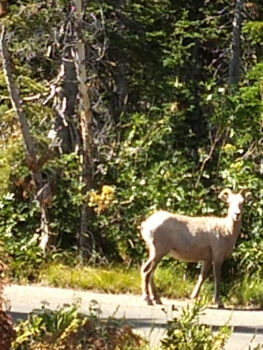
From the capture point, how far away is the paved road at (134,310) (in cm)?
994

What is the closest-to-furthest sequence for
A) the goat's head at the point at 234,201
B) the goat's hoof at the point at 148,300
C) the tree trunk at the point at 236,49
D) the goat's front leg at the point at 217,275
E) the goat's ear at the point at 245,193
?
the goat's hoof at the point at 148,300 → the goat's head at the point at 234,201 → the goat's front leg at the point at 217,275 → the goat's ear at the point at 245,193 → the tree trunk at the point at 236,49

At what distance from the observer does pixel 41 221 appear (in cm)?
1375

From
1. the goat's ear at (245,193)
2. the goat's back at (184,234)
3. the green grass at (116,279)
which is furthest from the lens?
the green grass at (116,279)

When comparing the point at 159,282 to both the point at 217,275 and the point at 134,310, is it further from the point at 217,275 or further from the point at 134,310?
the point at 134,310

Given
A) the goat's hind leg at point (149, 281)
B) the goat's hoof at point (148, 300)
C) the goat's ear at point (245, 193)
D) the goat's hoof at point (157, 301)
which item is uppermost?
the goat's ear at point (245, 193)

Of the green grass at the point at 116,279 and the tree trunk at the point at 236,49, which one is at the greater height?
the tree trunk at the point at 236,49

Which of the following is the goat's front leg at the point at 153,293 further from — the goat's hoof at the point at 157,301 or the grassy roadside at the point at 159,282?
the grassy roadside at the point at 159,282

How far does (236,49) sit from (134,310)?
24.8ft

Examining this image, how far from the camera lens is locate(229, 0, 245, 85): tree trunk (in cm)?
1709

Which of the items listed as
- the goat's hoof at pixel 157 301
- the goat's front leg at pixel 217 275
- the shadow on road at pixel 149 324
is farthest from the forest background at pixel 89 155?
A: the shadow on road at pixel 149 324

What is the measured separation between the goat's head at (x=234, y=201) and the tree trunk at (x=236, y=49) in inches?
199

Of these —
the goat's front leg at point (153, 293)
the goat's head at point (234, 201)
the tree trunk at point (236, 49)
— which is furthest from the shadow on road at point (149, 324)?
the tree trunk at point (236, 49)

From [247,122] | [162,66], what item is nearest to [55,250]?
[247,122]

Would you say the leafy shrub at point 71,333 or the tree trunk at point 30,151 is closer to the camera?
the leafy shrub at point 71,333
